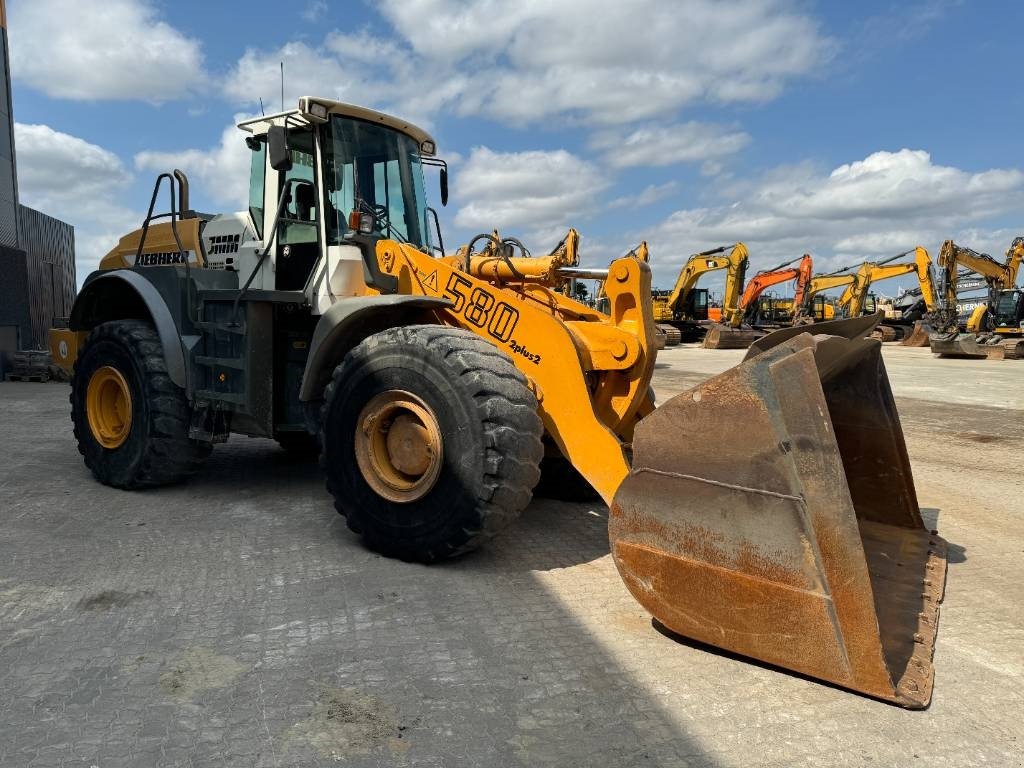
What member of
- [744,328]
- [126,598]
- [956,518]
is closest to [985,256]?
[744,328]

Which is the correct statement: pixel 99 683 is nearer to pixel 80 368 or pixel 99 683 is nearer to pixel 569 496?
pixel 569 496

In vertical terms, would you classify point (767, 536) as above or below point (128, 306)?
below

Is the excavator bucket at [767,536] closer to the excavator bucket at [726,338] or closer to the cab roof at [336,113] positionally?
the cab roof at [336,113]

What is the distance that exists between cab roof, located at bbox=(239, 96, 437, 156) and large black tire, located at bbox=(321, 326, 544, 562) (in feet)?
6.17

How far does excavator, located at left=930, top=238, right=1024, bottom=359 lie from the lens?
24.5 m

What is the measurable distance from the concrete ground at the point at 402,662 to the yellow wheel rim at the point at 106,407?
3.22 ft

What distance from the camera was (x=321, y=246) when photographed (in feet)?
16.0

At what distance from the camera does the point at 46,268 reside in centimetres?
1662

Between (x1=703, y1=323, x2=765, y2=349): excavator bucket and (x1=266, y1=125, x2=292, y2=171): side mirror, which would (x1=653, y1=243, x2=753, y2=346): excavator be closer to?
(x1=703, y1=323, x2=765, y2=349): excavator bucket

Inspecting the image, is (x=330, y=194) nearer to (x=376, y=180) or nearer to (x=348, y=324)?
(x=376, y=180)

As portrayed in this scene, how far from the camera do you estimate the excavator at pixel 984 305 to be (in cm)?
2445

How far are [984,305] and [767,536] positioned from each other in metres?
29.4

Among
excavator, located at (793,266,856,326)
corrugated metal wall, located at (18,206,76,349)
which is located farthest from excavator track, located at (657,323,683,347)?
corrugated metal wall, located at (18,206,76,349)

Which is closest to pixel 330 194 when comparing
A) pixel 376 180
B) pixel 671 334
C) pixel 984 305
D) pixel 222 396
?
pixel 376 180
